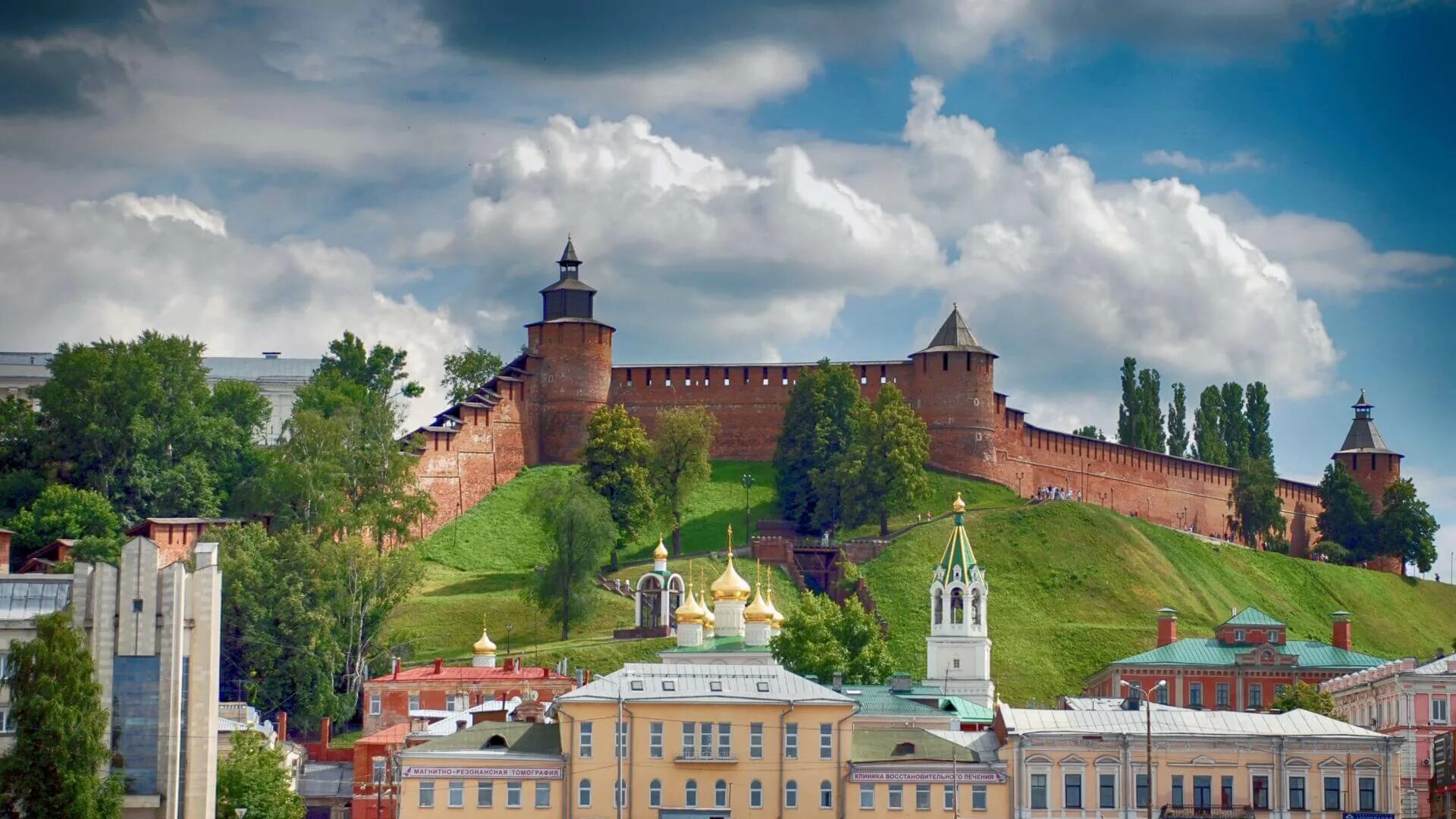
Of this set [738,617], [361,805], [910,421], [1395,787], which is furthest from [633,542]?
[1395,787]

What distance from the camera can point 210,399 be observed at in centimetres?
11338

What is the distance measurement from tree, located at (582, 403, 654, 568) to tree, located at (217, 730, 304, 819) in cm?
3646

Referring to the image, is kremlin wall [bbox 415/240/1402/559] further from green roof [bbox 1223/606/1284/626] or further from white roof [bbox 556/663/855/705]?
white roof [bbox 556/663/855/705]

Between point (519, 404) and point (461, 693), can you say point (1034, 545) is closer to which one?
point (519, 404)

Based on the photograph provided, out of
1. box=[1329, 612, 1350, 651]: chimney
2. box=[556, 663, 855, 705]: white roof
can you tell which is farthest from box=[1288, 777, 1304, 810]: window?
box=[1329, 612, 1350, 651]: chimney

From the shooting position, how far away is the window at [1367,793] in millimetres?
69062

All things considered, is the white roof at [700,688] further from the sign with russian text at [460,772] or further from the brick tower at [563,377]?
the brick tower at [563,377]

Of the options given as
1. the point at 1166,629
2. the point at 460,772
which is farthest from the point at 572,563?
the point at 460,772

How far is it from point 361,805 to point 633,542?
37.8 m

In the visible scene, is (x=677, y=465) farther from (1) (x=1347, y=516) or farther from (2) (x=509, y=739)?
(2) (x=509, y=739)

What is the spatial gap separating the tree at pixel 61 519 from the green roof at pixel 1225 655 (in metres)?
36.5

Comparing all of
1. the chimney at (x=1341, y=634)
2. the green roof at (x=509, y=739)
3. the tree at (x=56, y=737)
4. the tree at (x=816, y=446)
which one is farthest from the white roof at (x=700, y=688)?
the tree at (x=816, y=446)

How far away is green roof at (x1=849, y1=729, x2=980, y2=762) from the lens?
69.2m

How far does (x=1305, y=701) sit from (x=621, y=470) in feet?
112
